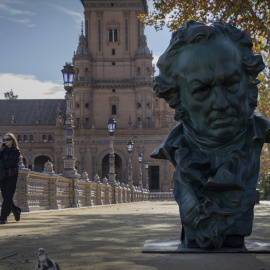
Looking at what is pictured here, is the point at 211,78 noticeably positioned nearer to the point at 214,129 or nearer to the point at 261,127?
the point at 214,129

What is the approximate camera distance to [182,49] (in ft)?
13.1

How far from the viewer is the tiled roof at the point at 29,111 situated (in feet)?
327

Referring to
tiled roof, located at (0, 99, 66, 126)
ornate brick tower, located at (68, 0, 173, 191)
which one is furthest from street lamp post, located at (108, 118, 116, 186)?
tiled roof, located at (0, 99, 66, 126)

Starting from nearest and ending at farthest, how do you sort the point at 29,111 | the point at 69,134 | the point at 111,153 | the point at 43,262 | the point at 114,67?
the point at 43,262 < the point at 69,134 < the point at 111,153 < the point at 114,67 < the point at 29,111

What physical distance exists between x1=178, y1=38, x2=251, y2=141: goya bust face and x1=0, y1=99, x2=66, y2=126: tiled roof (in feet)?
317

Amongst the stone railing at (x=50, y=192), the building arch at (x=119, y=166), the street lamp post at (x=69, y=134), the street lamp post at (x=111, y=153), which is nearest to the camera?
the stone railing at (x=50, y=192)

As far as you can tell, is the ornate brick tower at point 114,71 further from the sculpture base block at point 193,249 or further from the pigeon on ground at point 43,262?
the pigeon on ground at point 43,262

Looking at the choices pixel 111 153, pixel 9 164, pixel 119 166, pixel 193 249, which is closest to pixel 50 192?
pixel 9 164

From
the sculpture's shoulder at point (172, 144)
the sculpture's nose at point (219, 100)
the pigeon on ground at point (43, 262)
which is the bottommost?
the pigeon on ground at point (43, 262)

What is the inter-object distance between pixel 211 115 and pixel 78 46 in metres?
83.0

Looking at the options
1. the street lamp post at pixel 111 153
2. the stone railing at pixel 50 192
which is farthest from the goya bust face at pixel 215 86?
the street lamp post at pixel 111 153

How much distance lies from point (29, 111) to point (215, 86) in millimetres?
101213

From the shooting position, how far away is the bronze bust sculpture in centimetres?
381

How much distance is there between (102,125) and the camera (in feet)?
279
